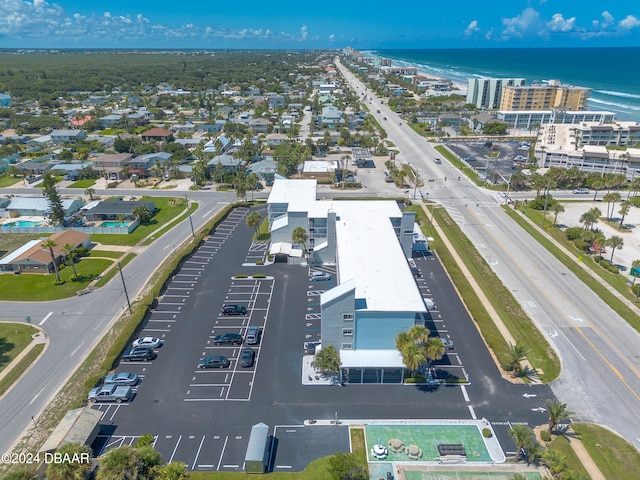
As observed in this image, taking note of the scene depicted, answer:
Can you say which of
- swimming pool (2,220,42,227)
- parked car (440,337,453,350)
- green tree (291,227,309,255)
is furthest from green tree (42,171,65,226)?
parked car (440,337,453,350)

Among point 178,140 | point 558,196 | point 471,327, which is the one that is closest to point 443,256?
point 471,327

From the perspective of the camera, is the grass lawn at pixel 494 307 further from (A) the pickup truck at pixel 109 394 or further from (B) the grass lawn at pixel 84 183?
(B) the grass lawn at pixel 84 183

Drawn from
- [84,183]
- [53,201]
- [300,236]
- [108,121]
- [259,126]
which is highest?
[108,121]

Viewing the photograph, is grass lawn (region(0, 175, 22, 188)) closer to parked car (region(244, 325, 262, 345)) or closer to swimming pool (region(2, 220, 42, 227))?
swimming pool (region(2, 220, 42, 227))

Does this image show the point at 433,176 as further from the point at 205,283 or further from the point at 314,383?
the point at 314,383

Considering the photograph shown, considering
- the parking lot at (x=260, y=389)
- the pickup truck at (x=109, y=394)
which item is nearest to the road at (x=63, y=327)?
the pickup truck at (x=109, y=394)

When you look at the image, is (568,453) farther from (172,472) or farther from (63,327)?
(63,327)

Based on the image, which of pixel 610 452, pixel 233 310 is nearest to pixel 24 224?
pixel 233 310
